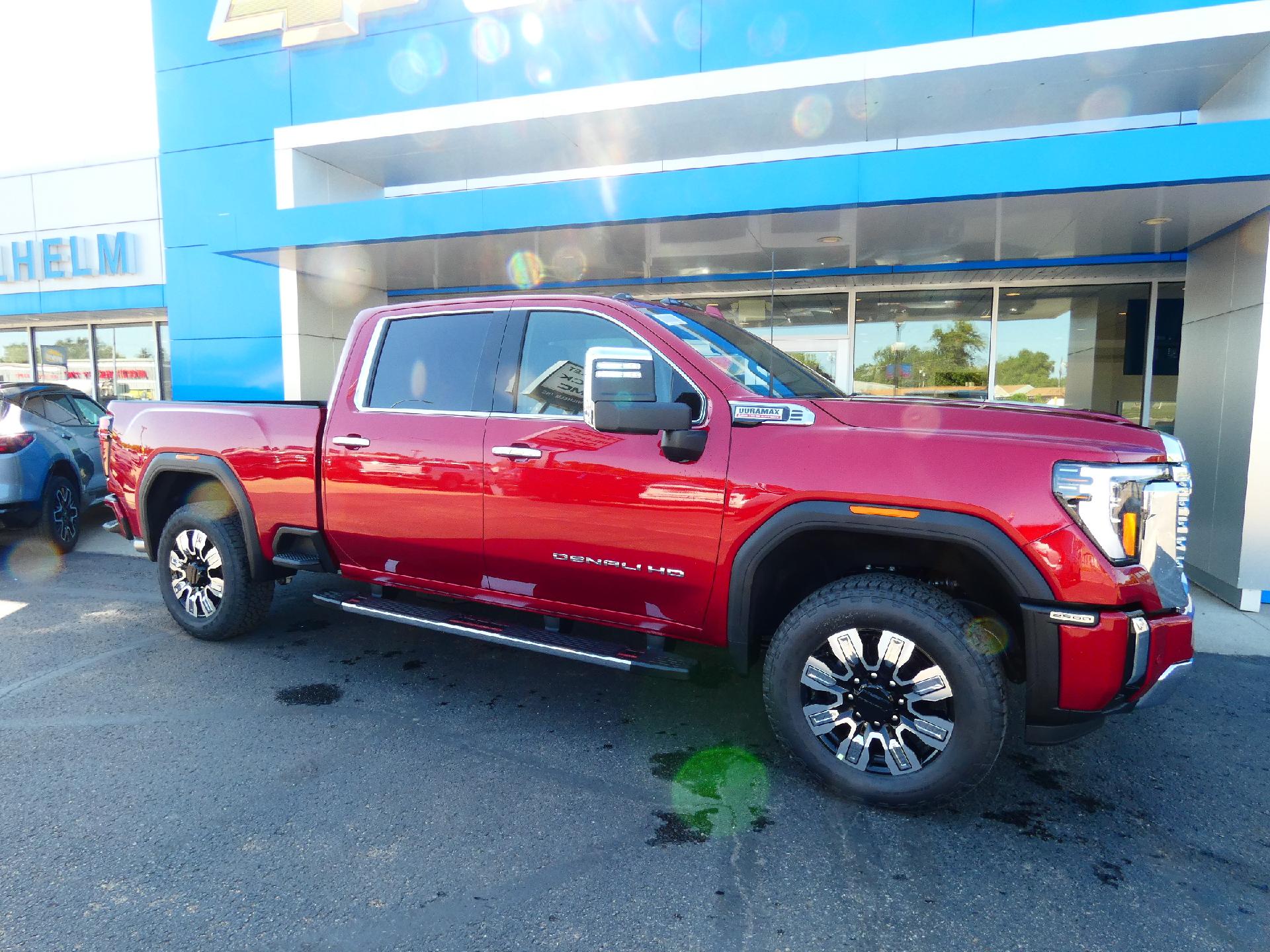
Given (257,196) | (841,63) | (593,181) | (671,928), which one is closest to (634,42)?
(841,63)

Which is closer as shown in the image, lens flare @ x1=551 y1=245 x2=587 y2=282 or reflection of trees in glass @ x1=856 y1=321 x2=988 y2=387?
lens flare @ x1=551 y1=245 x2=587 y2=282

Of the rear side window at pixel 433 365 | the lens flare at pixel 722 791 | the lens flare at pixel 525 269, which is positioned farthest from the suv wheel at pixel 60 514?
the lens flare at pixel 722 791

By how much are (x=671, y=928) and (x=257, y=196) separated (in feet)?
38.3

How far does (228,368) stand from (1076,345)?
12.2 meters

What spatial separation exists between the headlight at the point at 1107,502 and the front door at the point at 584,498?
125 cm

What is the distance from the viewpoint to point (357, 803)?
3.00 meters

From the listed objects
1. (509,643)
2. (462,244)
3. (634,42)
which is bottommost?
(509,643)

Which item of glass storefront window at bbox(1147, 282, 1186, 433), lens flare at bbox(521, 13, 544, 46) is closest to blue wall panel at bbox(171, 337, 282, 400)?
lens flare at bbox(521, 13, 544, 46)

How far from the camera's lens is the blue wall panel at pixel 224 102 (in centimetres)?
1085

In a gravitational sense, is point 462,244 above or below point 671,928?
above

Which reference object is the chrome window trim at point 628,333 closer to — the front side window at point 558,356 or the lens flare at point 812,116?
the front side window at point 558,356

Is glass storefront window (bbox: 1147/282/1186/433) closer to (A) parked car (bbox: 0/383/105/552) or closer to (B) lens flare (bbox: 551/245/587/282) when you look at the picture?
(B) lens flare (bbox: 551/245/587/282)

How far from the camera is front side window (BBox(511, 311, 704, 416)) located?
3.61 meters

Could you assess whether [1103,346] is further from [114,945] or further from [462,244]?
[114,945]
